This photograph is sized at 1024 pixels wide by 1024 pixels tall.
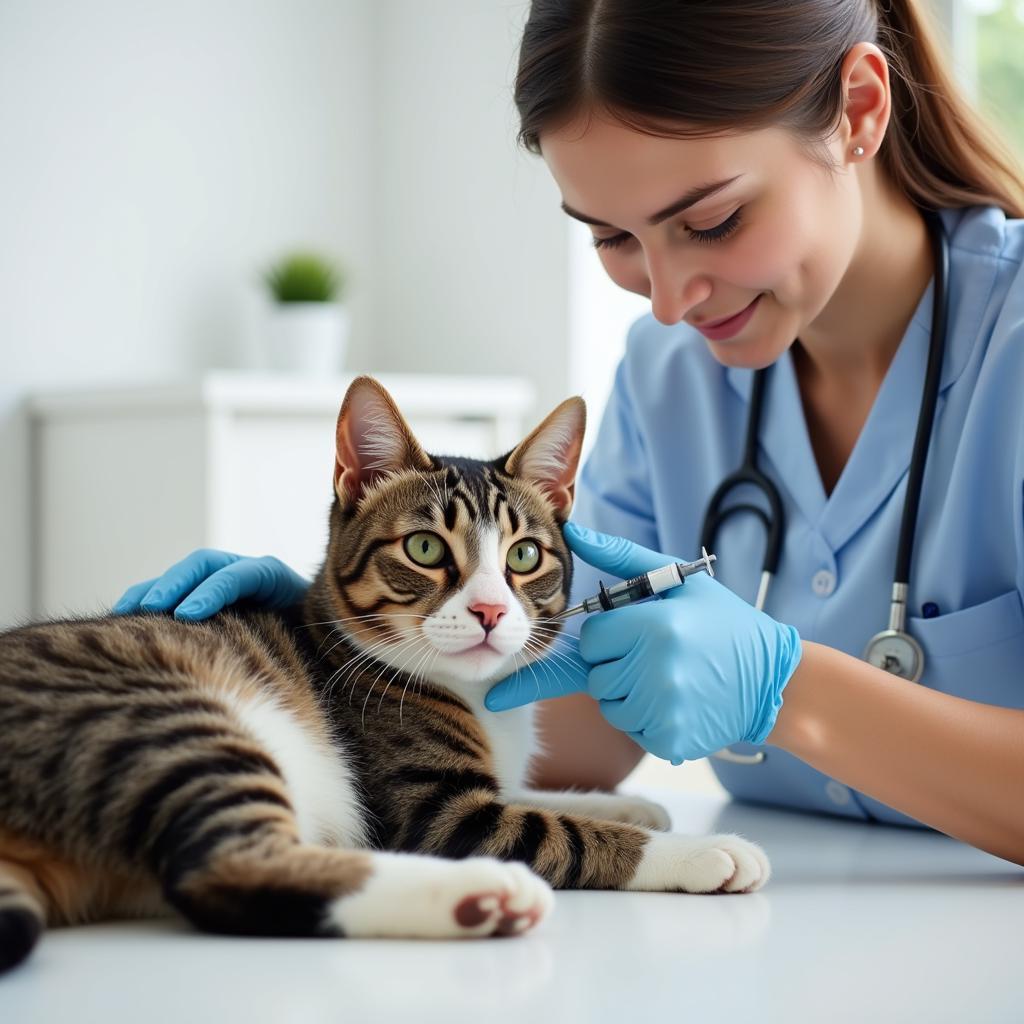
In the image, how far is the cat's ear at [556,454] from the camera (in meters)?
1.20

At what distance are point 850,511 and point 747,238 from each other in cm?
37

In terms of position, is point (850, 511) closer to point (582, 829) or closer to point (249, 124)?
point (582, 829)

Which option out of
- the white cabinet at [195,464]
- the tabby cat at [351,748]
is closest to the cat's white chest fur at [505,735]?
the tabby cat at [351,748]

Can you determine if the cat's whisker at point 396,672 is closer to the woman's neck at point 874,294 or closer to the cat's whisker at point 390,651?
the cat's whisker at point 390,651

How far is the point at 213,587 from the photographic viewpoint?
1.16 m

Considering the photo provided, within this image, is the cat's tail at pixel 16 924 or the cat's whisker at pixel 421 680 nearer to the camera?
the cat's tail at pixel 16 924

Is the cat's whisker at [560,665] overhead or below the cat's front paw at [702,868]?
overhead

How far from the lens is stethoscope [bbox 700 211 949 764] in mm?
1248

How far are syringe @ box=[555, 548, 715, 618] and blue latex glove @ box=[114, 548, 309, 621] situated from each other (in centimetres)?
33

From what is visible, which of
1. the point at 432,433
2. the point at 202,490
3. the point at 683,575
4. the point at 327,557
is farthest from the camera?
the point at 432,433

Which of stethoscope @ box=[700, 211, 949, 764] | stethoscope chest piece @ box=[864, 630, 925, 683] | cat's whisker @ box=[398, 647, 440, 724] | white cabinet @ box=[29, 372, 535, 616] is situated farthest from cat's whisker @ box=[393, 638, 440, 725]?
white cabinet @ box=[29, 372, 535, 616]

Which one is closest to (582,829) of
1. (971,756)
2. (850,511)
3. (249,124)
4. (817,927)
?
(817,927)

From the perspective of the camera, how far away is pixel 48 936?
2.67 ft

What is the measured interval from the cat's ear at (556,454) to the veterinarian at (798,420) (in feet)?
0.38
